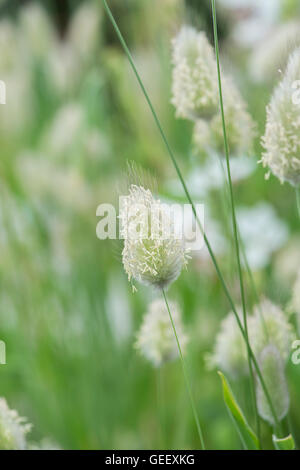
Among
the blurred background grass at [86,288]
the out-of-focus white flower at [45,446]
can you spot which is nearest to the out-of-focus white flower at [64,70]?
the blurred background grass at [86,288]

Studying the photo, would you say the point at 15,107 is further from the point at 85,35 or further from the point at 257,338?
the point at 257,338

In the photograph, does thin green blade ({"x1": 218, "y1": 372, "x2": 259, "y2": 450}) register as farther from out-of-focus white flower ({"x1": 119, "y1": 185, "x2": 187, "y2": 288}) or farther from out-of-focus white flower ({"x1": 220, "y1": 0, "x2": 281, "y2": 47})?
out-of-focus white flower ({"x1": 220, "y1": 0, "x2": 281, "y2": 47})

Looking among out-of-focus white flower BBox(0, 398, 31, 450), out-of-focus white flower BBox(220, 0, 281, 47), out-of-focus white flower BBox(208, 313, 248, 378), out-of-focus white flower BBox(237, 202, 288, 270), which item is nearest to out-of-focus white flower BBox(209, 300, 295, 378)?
out-of-focus white flower BBox(208, 313, 248, 378)

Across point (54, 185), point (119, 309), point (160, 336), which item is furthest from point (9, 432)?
point (119, 309)

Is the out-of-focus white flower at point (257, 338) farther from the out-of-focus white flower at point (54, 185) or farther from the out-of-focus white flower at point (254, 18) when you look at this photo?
the out-of-focus white flower at point (254, 18)
